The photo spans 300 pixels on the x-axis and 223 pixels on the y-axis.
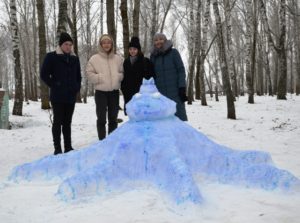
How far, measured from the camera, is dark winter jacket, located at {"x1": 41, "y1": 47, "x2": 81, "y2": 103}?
5594mm

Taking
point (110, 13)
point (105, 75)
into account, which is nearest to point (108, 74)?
point (105, 75)

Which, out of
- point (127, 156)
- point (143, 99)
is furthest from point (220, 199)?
point (143, 99)

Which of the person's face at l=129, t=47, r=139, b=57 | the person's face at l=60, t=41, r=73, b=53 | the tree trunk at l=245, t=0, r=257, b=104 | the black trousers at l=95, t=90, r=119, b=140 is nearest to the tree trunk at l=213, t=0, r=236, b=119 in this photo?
the black trousers at l=95, t=90, r=119, b=140

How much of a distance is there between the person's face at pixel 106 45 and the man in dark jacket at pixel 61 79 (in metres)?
0.51

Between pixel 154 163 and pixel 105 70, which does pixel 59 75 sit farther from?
pixel 154 163

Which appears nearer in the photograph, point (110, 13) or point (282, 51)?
point (110, 13)

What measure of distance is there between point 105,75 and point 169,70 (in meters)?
1.04

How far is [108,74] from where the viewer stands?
5.77 metres

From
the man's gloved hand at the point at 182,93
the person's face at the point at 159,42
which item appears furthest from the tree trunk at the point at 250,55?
the person's face at the point at 159,42

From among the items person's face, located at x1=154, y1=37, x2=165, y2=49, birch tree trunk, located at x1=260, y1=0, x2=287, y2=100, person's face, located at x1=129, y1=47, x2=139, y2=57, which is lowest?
person's face, located at x1=129, y1=47, x2=139, y2=57

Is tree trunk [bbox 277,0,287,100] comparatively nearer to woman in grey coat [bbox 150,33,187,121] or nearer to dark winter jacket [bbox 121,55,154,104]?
woman in grey coat [bbox 150,33,187,121]

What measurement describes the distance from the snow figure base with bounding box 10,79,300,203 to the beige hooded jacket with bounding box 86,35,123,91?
1313 millimetres

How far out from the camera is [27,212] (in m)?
3.32

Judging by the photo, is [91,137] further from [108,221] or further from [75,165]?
[108,221]
